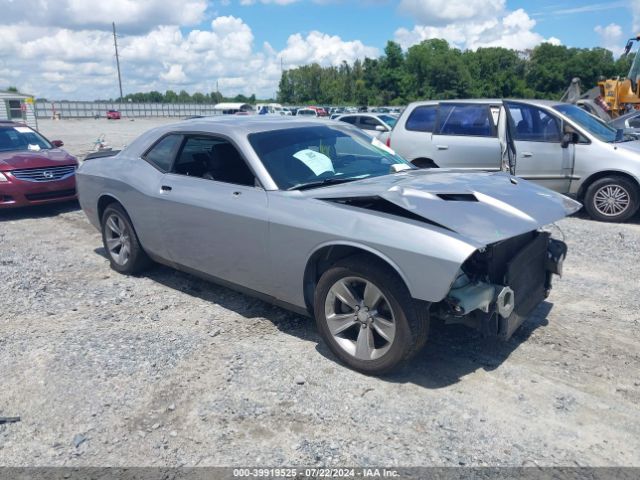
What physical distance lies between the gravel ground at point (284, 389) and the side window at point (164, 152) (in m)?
1.27

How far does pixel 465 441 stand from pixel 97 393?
7.63ft

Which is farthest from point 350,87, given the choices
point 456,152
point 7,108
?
point 456,152

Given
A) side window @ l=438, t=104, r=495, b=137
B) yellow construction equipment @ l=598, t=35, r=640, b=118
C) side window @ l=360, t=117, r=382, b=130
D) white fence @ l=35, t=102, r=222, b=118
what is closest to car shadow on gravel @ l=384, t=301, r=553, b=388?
side window @ l=438, t=104, r=495, b=137

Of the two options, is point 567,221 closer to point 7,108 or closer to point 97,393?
point 97,393

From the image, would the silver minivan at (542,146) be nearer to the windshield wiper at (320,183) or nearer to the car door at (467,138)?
the car door at (467,138)

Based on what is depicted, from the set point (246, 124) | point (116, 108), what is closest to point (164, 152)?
point (246, 124)

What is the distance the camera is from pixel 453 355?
12.9ft

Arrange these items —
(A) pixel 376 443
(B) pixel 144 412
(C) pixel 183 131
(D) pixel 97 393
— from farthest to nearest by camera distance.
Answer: (C) pixel 183 131, (D) pixel 97 393, (B) pixel 144 412, (A) pixel 376 443

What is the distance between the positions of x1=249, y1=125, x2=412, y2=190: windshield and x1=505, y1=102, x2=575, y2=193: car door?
445cm

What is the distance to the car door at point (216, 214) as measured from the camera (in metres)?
4.16

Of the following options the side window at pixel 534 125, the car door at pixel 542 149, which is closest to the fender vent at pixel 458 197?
the car door at pixel 542 149

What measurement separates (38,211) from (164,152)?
5641mm

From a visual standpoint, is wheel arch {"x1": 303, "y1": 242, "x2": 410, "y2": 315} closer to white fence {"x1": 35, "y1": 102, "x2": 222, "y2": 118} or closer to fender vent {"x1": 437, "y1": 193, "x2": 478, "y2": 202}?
fender vent {"x1": 437, "y1": 193, "x2": 478, "y2": 202}

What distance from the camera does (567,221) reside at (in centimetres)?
823
